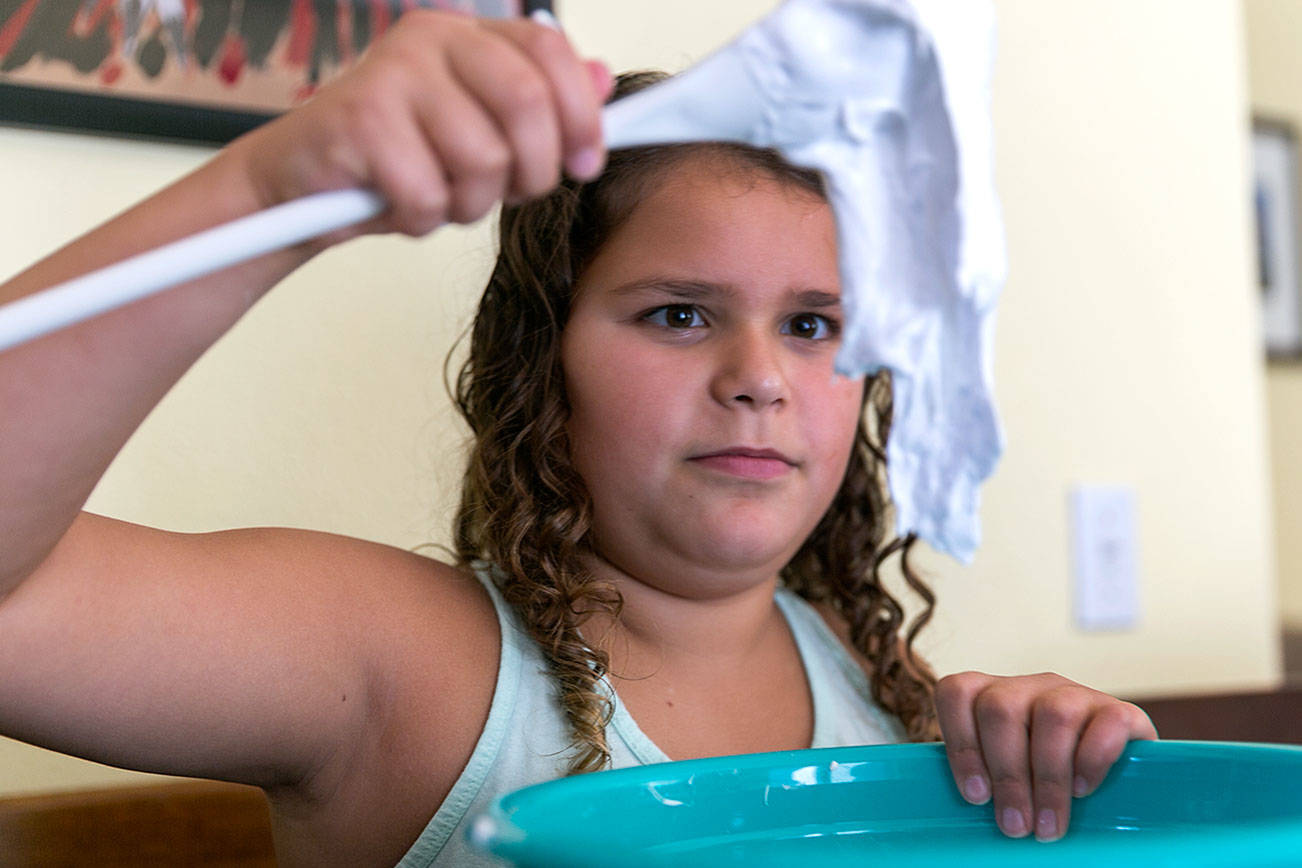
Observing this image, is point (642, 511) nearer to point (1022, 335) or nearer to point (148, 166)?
point (148, 166)

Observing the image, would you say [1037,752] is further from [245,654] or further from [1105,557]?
[1105,557]

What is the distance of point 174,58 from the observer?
83cm

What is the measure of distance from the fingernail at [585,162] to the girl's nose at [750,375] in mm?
350

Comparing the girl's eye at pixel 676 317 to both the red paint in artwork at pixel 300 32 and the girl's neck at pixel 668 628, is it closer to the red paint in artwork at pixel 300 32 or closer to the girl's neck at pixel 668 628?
the girl's neck at pixel 668 628

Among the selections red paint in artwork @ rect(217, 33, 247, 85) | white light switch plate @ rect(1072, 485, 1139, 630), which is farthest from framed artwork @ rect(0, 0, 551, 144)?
white light switch plate @ rect(1072, 485, 1139, 630)

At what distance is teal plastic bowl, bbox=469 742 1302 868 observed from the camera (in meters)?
0.43

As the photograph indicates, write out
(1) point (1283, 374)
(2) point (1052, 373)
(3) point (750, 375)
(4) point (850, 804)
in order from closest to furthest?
(4) point (850, 804) < (3) point (750, 375) < (2) point (1052, 373) < (1) point (1283, 374)

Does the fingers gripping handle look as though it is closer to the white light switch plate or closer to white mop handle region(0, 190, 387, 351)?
white mop handle region(0, 190, 387, 351)

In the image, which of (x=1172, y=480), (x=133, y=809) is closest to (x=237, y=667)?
(x=133, y=809)

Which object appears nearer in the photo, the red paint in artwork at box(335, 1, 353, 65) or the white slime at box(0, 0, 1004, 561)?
the white slime at box(0, 0, 1004, 561)

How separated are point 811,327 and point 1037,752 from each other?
30 cm

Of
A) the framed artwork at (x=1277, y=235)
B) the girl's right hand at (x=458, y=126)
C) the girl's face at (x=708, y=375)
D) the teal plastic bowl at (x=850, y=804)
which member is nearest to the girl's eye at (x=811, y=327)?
the girl's face at (x=708, y=375)

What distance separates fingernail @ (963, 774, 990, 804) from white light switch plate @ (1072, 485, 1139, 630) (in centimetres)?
69

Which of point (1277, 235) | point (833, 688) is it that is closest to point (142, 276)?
point (833, 688)
